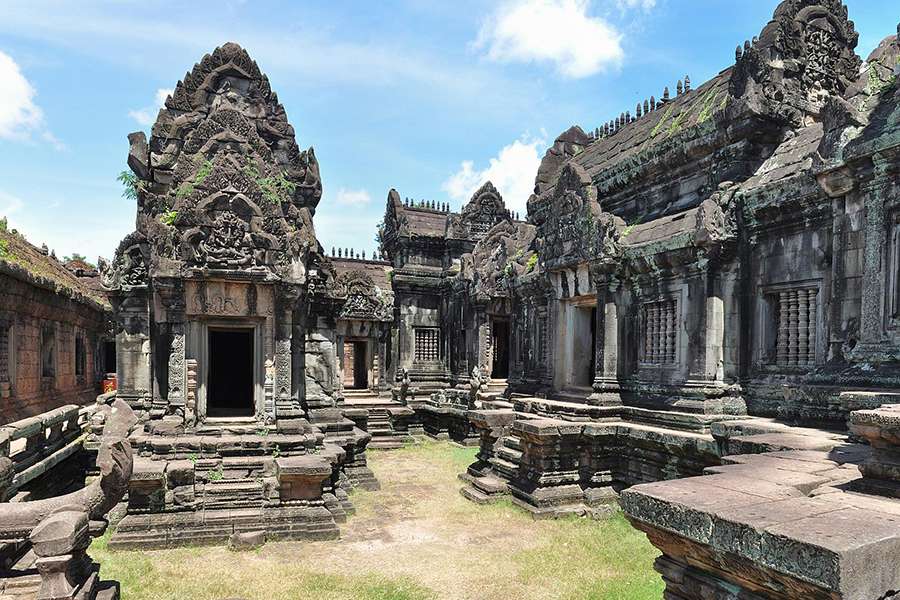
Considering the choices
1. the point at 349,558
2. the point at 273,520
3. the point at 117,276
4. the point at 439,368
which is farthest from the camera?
the point at 439,368

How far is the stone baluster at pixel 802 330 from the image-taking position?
857 cm

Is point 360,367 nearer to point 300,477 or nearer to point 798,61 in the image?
point 300,477

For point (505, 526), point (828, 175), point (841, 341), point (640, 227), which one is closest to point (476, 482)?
point (505, 526)

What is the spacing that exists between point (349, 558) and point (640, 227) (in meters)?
7.94

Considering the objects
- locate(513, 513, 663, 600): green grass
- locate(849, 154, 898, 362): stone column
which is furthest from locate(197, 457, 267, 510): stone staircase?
locate(849, 154, 898, 362): stone column

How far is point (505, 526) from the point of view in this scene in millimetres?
9719

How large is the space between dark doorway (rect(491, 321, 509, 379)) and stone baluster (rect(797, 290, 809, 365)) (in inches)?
582

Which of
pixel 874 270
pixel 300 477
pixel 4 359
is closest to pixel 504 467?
pixel 300 477

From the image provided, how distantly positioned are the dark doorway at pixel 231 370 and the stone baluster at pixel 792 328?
1120 centimetres

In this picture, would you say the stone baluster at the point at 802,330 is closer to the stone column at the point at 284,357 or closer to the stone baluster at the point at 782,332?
the stone baluster at the point at 782,332

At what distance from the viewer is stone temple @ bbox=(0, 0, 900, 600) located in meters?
5.63

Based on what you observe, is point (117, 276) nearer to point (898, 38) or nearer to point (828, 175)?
point (828, 175)

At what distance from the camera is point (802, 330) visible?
340 inches

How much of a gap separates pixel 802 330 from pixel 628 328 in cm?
334
